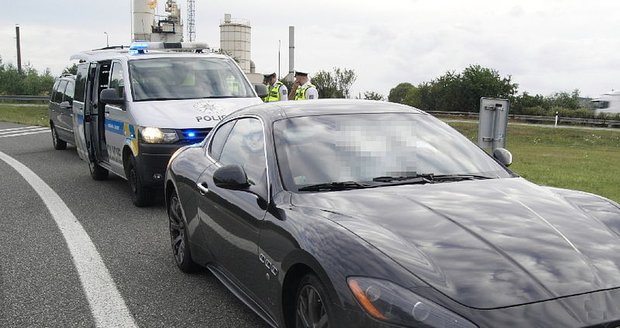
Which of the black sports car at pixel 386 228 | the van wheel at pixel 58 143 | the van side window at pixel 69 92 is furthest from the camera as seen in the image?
the van wheel at pixel 58 143

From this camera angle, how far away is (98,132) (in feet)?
33.7

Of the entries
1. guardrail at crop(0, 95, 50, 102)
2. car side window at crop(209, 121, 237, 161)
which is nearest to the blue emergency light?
car side window at crop(209, 121, 237, 161)

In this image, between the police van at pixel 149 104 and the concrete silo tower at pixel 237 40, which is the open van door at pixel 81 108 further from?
the concrete silo tower at pixel 237 40

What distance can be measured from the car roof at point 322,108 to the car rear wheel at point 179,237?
4.12 ft

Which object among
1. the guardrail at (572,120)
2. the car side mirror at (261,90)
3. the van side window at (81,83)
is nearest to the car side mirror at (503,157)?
the car side mirror at (261,90)

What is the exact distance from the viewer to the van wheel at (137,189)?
8242mm

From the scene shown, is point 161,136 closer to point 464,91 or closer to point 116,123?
point 116,123

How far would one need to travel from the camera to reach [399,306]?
2566mm

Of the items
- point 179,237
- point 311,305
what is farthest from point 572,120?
point 311,305

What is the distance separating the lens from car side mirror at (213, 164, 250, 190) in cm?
391

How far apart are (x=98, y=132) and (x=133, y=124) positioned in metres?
2.17

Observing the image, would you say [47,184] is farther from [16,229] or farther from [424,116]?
[424,116]

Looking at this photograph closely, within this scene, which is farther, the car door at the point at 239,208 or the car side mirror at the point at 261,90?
the car side mirror at the point at 261,90

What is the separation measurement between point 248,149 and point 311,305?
1.61 meters
